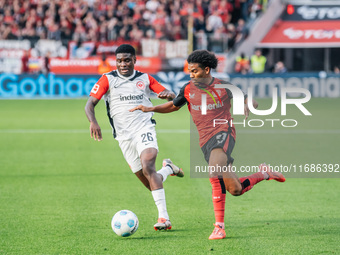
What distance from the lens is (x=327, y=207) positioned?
28.2 ft

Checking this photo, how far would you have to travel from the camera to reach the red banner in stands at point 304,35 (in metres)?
32.5

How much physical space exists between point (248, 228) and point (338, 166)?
637 cm

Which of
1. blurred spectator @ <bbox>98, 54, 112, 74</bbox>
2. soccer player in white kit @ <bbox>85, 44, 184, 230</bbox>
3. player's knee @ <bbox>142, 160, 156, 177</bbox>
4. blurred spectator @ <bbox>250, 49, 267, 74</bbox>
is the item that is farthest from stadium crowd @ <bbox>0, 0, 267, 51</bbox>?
player's knee @ <bbox>142, 160, 156, 177</bbox>

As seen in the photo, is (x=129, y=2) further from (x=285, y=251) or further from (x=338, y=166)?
(x=285, y=251)

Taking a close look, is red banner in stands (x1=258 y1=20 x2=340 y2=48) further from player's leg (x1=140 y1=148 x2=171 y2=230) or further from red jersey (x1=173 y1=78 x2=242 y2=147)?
red jersey (x1=173 y1=78 x2=242 y2=147)

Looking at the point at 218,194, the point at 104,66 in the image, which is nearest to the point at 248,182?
the point at 218,194

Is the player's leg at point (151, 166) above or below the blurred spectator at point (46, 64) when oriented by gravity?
below

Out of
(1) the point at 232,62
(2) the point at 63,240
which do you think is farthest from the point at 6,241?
(1) the point at 232,62

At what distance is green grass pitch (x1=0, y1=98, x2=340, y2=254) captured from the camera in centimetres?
666

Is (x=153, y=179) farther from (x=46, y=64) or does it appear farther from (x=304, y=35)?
(x=304, y=35)

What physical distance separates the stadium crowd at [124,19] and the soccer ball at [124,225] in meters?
24.4

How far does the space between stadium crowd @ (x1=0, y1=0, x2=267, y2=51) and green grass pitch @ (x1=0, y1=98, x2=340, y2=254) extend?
→ 589 inches

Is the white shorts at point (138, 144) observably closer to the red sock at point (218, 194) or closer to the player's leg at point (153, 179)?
the player's leg at point (153, 179)

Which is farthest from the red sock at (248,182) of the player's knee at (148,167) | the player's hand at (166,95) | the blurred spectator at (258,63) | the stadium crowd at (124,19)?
the stadium crowd at (124,19)
